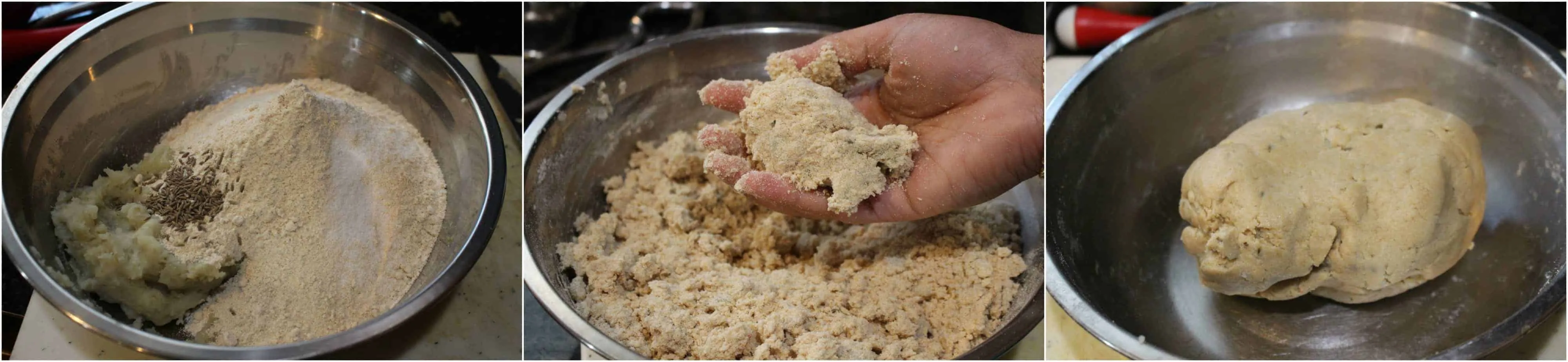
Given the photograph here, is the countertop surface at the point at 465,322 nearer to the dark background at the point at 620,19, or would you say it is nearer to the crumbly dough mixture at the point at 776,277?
the crumbly dough mixture at the point at 776,277

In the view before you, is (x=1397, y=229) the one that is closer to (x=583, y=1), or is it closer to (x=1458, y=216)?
(x=1458, y=216)

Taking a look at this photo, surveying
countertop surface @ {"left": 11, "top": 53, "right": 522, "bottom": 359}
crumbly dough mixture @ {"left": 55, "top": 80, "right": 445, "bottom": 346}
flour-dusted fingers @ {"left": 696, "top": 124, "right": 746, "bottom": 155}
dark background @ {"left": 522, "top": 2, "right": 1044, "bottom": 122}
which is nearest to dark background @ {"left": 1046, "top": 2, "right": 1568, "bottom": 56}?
dark background @ {"left": 522, "top": 2, "right": 1044, "bottom": 122}

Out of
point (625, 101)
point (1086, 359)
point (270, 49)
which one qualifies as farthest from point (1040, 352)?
point (270, 49)

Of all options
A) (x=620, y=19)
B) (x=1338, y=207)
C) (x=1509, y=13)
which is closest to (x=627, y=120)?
(x=620, y=19)

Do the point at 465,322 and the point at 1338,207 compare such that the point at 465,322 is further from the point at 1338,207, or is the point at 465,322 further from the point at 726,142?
the point at 1338,207

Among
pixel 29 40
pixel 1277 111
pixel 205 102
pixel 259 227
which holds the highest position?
pixel 29 40

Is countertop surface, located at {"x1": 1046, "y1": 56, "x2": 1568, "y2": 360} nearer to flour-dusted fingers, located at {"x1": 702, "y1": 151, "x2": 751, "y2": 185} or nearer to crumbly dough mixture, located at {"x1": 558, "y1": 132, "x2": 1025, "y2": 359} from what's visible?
crumbly dough mixture, located at {"x1": 558, "y1": 132, "x2": 1025, "y2": 359}
